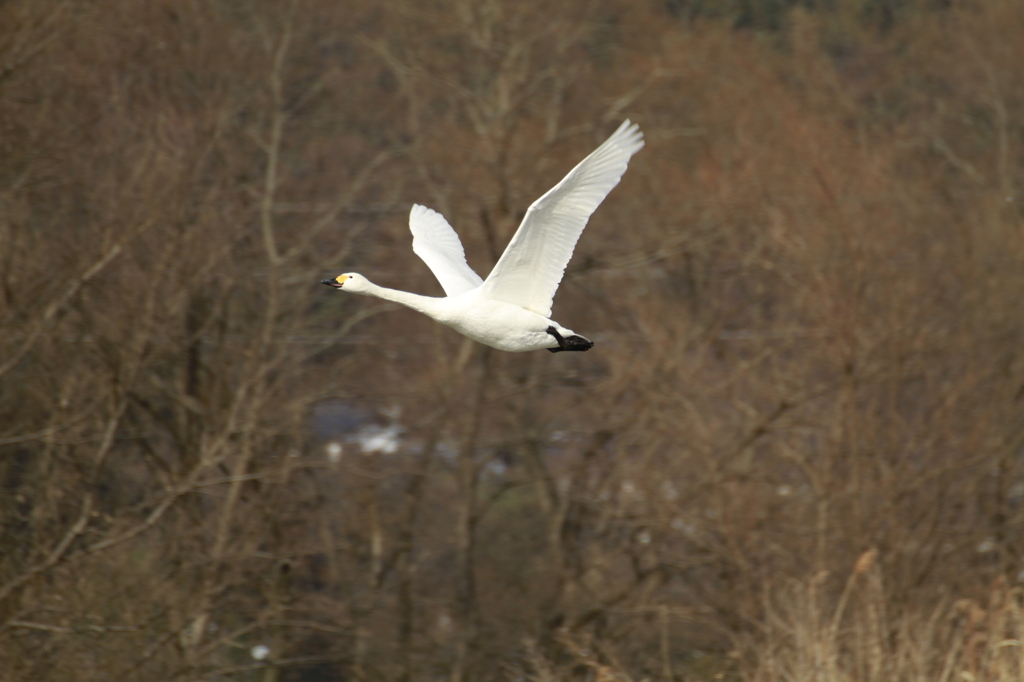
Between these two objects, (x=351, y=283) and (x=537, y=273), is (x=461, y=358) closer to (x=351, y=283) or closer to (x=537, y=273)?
(x=351, y=283)

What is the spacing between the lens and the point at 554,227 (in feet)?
24.9

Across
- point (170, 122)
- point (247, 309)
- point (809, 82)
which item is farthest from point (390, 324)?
point (809, 82)

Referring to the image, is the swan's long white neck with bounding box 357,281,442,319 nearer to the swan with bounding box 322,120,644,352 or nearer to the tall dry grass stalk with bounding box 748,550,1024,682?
the swan with bounding box 322,120,644,352

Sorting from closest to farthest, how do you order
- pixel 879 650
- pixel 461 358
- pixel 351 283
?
pixel 351 283
pixel 879 650
pixel 461 358

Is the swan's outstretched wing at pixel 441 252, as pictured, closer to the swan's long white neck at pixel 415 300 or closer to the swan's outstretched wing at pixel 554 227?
the swan's long white neck at pixel 415 300

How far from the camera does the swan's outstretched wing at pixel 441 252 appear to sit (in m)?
8.74

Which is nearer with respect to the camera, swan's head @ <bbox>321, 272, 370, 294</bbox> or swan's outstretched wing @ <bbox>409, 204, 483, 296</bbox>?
swan's head @ <bbox>321, 272, 370, 294</bbox>

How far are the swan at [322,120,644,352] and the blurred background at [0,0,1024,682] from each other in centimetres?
529

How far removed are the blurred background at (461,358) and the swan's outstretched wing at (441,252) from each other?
4254 mm

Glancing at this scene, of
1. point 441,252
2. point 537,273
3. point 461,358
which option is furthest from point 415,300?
point 461,358

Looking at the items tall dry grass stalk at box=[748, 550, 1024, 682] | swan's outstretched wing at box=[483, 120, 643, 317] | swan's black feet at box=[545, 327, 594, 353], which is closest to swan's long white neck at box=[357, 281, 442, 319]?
swan's outstretched wing at box=[483, 120, 643, 317]

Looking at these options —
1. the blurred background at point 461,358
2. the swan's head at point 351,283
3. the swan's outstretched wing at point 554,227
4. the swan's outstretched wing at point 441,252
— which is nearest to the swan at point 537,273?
the swan's outstretched wing at point 554,227

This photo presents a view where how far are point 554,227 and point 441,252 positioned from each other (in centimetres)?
185

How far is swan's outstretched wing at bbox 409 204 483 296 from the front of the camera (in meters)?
8.74
